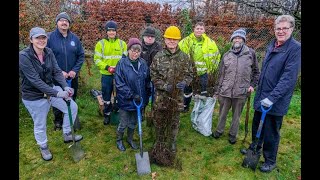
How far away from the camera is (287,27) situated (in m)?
3.13

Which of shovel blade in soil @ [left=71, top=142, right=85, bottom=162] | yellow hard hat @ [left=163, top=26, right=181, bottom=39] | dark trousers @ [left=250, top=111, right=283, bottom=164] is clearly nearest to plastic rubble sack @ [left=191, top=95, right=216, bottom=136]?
dark trousers @ [left=250, top=111, right=283, bottom=164]

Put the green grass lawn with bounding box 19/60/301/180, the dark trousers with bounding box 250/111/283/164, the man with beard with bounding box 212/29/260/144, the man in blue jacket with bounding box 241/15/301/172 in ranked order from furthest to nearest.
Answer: the man with beard with bounding box 212/29/260/144
the green grass lawn with bounding box 19/60/301/180
the dark trousers with bounding box 250/111/283/164
the man in blue jacket with bounding box 241/15/301/172

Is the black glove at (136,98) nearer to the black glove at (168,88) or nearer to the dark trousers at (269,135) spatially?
the black glove at (168,88)

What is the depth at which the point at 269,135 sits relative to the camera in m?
3.56

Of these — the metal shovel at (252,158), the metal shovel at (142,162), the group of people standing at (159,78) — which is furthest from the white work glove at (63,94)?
the metal shovel at (252,158)

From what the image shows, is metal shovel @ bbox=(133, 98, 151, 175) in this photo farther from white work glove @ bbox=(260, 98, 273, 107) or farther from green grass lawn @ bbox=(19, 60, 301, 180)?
white work glove @ bbox=(260, 98, 273, 107)

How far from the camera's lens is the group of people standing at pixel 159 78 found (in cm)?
327

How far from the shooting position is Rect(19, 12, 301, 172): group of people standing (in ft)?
10.7

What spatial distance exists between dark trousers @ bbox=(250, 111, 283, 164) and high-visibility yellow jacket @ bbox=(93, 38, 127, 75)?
8.08 ft

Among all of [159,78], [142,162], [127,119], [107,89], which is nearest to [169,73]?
[159,78]

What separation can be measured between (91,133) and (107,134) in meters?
0.29

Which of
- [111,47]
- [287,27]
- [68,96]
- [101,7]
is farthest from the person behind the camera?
[101,7]
